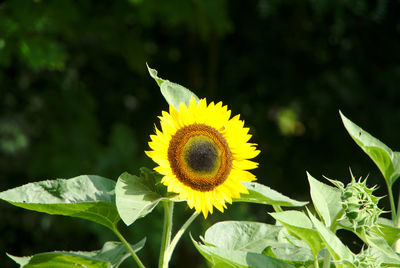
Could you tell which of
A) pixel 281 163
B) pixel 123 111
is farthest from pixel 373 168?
pixel 123 111

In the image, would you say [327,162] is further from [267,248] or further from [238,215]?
[267,248]

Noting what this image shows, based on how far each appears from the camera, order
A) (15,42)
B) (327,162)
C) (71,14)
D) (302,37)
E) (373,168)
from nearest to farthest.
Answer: (15,42) → (71,14) → (373,168) → (327,162) → (302,37)

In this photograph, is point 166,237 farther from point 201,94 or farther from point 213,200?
point 201,94

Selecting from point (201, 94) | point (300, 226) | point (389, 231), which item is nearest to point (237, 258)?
point (300, 226)

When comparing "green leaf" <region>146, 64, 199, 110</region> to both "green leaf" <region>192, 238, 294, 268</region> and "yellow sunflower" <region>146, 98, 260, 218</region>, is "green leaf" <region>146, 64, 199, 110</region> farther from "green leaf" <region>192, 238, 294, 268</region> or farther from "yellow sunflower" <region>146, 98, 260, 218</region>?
"green leaf" <region>192, 238, 294, 268</region>

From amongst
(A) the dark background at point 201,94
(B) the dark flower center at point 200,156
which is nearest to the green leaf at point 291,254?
(B) the dark flower center at point 200,156

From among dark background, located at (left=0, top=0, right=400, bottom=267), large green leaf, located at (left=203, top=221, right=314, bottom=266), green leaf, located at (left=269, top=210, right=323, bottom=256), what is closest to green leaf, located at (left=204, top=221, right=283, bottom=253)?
large green leaf, located at (left=203, top=221, right=314, bottom=266)
